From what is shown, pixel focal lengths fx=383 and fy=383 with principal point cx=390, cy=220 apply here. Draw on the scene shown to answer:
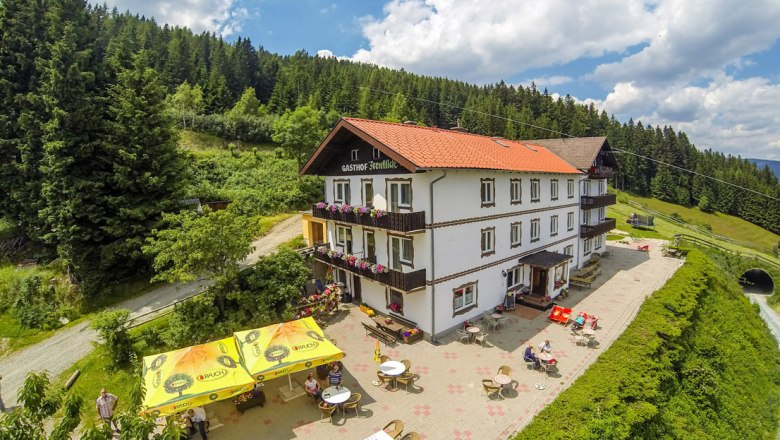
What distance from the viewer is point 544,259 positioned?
81.9ft

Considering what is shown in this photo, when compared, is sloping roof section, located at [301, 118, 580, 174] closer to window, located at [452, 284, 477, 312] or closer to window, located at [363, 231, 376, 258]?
window, located at [363, 231, 376, 258]

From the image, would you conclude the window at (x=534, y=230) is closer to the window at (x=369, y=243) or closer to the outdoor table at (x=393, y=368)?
the window at (x=369, y=243)

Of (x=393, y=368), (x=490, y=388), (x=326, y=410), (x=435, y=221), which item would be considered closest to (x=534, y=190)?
(x=435, y=221)

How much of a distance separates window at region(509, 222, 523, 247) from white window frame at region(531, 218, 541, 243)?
5.57ft

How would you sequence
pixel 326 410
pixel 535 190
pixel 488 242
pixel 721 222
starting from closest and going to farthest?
pixel 326 410
pixel 488 242
pixel 535 190
pixel 721 222

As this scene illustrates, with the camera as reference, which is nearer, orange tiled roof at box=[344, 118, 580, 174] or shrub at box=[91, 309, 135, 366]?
shrub at box=[91, 309, 135, 366]

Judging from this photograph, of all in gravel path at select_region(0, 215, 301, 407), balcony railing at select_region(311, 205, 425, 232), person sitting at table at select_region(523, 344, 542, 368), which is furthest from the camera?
balcony railing at select_region(311, 205, 425, 232)

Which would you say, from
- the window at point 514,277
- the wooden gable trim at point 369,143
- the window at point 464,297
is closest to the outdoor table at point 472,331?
the window at point 464,297

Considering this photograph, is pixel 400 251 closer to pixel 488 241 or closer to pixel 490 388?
pixel 488 241

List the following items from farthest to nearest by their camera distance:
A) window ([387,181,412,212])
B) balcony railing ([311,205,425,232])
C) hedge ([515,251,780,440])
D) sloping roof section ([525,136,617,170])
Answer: sloping roof section ([525,136,617,170]) < window ([387,181,412,212]) < balcony railing ([311,205,425,232]) < hedge ([515,251,780,440])

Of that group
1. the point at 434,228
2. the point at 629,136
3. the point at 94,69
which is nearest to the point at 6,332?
the point at 94,69

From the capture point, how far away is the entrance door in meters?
25.0

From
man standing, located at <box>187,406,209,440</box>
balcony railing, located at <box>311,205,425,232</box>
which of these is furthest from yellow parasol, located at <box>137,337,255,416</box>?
balcony railing, located at <box>311,205,425,232</box>

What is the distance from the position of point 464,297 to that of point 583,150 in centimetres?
2155
